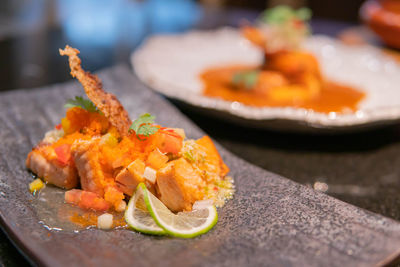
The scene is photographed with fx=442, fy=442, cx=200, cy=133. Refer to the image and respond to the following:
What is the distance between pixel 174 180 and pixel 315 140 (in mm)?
1670

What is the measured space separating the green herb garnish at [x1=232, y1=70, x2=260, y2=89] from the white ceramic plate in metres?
0.37

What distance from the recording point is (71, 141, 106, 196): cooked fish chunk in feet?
7.23

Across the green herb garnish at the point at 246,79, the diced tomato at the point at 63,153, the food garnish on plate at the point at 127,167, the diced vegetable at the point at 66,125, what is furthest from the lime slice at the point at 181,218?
the green herb garnish at the point at 246,79

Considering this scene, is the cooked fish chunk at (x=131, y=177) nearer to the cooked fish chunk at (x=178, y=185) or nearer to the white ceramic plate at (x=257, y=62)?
the cooked fish chunk at (x=178, y=185)

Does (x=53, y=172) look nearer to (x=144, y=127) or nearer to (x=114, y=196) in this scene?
(x=114, y=196)

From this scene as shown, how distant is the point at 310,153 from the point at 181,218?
1.53m

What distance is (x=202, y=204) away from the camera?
216 cm

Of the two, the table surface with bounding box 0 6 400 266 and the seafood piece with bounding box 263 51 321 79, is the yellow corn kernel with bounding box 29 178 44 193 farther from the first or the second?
the seafood piece with bounding box 263 51 321 79

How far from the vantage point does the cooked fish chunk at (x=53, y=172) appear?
2.31 metres

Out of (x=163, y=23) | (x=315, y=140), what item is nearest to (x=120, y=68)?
(x=315, y=140)

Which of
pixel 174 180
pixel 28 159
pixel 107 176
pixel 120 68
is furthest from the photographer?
pixel 120 68

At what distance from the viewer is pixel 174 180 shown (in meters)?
2.08

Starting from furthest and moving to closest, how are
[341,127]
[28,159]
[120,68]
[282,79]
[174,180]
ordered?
[282,79], [120,68], [341,127], [28,159], [174,180]

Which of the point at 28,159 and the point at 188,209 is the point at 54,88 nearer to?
the point at 28,159
